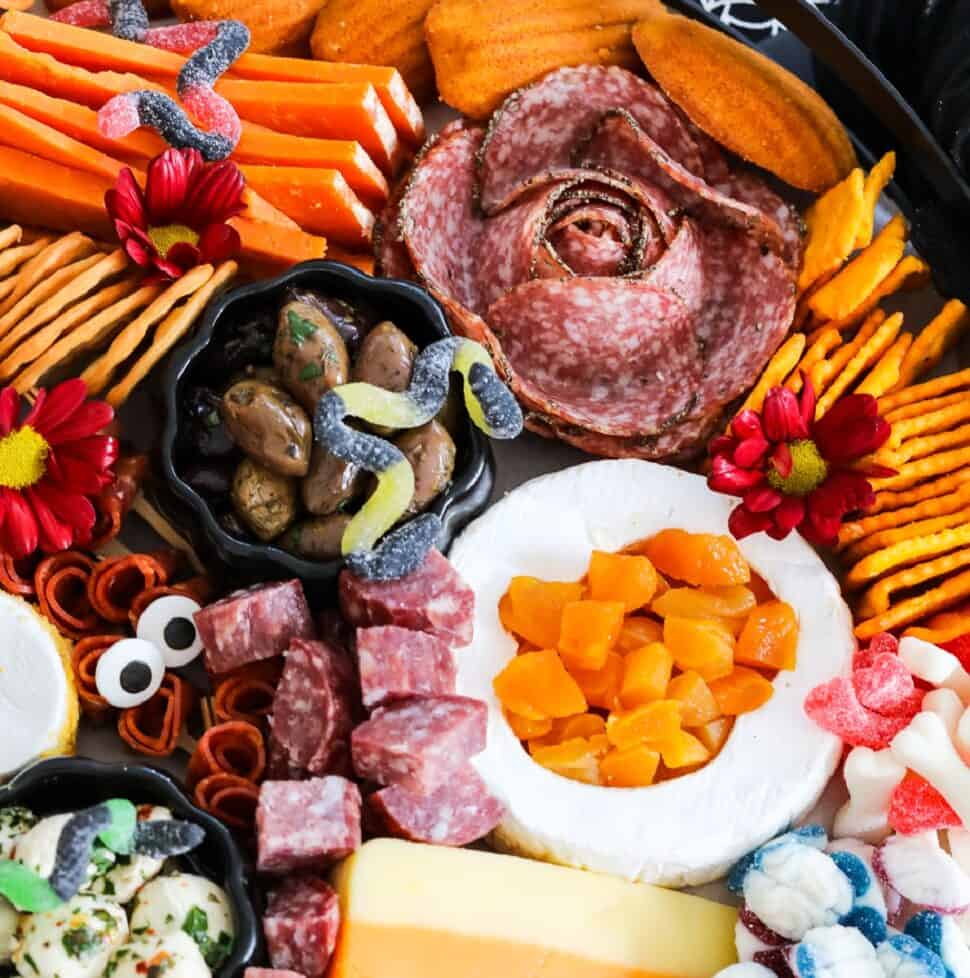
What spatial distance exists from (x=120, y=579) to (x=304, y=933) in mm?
717

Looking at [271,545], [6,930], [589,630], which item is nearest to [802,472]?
[589,630]

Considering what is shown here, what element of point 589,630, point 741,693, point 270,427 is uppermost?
point 270,427

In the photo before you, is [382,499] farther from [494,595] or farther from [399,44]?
[399,44]

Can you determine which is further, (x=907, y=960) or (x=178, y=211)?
(x=178, y=211)

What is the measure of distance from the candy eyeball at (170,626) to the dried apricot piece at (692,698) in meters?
0.81

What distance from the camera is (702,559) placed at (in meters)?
2.15

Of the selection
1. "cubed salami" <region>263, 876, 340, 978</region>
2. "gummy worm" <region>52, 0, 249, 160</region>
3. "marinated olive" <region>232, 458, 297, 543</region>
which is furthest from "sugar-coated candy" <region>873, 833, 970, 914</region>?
"gummy worm" <region>52, 0, 249, 160</region>

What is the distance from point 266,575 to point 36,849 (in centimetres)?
57

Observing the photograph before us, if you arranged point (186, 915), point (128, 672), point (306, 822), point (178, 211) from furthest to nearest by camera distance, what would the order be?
point (178, 211) < point (128, 672) < point (306, 822) < point (186, 915)

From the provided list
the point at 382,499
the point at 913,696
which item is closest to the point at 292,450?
the point at 382,499

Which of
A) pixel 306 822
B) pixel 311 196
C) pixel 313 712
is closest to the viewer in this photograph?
pixel 306 822

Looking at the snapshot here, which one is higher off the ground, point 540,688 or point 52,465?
point 52,465

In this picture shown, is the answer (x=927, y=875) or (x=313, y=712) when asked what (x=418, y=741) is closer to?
(x=313, y=712)

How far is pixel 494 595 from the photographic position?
219 centimetres
